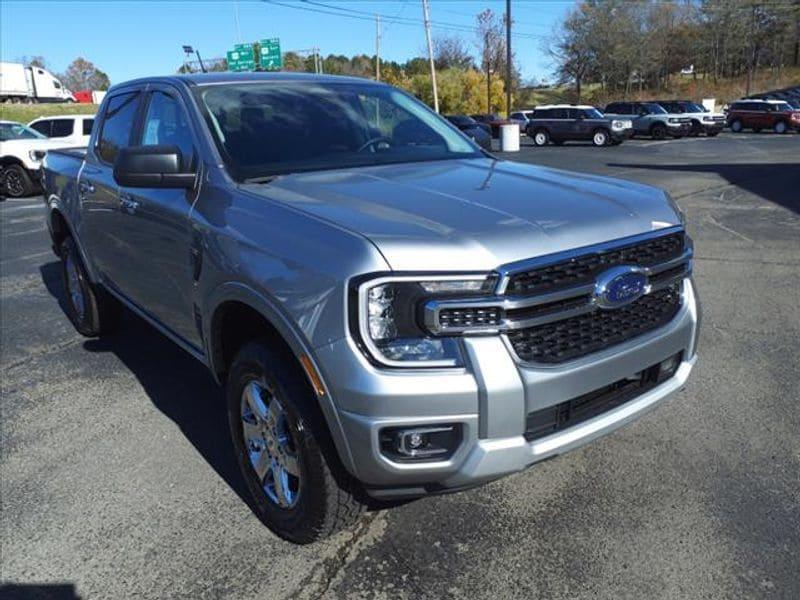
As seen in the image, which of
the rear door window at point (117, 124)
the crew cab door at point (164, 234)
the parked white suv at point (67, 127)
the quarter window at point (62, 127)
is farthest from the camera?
the quarter window at point (62, 127)

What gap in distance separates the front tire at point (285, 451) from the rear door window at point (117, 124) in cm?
213

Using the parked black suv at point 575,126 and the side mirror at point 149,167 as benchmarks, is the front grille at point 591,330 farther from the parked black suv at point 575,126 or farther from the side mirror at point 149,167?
the parked black suv at point 575,126

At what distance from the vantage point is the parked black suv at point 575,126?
1147 inches

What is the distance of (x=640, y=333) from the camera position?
263 centimetres

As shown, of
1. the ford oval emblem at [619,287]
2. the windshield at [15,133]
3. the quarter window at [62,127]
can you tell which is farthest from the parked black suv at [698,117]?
the ford oval emblem at [619,287]

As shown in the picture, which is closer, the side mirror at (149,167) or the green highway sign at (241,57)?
the side mirror at (149,167)

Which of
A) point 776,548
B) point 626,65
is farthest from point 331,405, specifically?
point 626,65

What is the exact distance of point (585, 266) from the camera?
7.78ft

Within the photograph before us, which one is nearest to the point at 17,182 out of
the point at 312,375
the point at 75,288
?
the point at 75,288

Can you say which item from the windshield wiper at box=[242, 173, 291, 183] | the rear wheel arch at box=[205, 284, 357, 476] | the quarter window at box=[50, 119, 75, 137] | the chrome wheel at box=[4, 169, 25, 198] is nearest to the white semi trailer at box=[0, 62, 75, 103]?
the quarter window at box=[50, 119, 75, 137]

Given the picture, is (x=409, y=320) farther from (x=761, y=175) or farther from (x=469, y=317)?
(x=761, y=175)

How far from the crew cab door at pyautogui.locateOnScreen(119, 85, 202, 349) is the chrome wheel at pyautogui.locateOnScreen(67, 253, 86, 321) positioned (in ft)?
4.74

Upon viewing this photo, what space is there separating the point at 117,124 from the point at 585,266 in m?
3.50

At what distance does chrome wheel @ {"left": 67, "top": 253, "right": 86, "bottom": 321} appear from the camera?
17.5 feet
